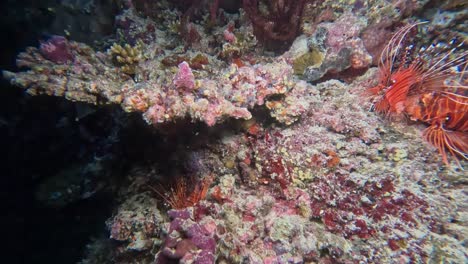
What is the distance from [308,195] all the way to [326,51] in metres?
2.04

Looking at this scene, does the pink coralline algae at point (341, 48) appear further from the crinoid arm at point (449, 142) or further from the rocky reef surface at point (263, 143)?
the crinoid arm at point (449, 142)

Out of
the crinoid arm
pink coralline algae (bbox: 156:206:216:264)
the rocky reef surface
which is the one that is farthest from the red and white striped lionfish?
pink coralline algae (bbox: 156:206:216:264)

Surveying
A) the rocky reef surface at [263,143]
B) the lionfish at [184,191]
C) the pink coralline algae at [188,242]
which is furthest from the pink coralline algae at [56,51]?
the pink coralline algae at [188,242]

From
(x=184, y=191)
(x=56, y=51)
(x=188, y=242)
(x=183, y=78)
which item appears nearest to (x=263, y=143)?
(x=184, y=191)

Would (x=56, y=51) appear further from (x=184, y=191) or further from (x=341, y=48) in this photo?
(x=341, y=48)

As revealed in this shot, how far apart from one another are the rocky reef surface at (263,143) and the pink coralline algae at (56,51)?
0.02m

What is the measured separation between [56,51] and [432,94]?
437 centimetres

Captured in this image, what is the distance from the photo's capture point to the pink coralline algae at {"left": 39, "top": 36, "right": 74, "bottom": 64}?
3135mm

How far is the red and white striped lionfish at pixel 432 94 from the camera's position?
112 inches

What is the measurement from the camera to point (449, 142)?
2854 millimetres

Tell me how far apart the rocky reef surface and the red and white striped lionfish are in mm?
154

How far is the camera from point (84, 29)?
775 cm

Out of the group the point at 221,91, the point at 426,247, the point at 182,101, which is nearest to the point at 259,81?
the point at 221,91

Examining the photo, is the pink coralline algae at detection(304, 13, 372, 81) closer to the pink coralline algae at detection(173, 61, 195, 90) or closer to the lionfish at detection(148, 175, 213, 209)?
the pink coralline algae at detection(173, 61, 195, 90)
